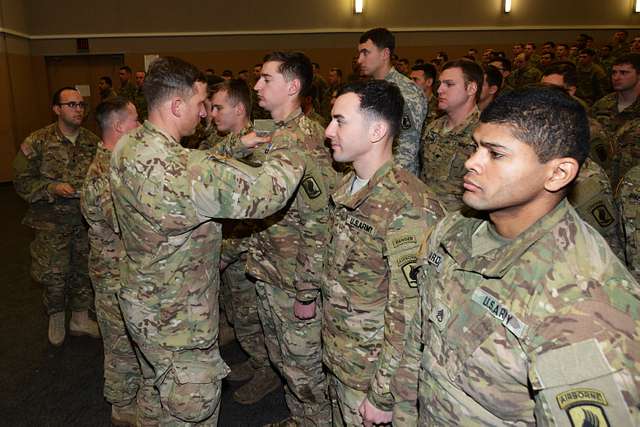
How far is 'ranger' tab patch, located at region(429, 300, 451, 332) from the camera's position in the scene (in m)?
1.17

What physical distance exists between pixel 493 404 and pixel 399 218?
650 mm

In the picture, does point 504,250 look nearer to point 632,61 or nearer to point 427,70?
point 632,61

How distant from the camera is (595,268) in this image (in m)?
0.96

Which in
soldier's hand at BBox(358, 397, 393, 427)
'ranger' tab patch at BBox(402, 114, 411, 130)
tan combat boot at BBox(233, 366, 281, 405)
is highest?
'ranger' tab patch at BBox(402, 114, 411, 130)

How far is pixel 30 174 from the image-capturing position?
3.43 meters

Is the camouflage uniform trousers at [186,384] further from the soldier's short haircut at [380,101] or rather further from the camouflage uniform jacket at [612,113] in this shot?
the camouflage uniform jacket at [612,113]

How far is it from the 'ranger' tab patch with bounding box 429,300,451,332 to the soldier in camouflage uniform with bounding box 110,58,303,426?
0.75 m

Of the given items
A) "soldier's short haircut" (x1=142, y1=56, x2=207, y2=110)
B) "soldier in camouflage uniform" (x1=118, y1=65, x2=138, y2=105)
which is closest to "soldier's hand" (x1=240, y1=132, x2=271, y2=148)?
"soldier's short haircut" (x1=142, y1=56, x2=207, y2=110)

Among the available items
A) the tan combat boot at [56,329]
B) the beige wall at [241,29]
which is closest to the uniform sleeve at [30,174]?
the tan combat boot at [56,329]

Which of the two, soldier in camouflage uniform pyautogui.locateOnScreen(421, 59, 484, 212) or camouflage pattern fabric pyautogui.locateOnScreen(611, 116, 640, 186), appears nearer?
soldier in camouflage uniform pyautogui.locateOnScreen(421, 59, 484, 212)

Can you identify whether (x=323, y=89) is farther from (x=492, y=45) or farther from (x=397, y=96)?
(x=397, y=96)

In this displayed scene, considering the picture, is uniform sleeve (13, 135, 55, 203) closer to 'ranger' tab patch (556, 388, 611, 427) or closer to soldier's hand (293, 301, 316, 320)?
soldier's hand (293, 301, 316, 320)

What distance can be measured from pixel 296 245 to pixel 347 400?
81 centimetres

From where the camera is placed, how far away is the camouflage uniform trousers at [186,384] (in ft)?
6.02
